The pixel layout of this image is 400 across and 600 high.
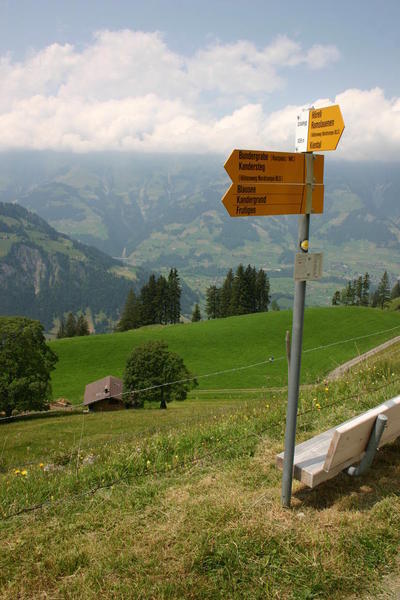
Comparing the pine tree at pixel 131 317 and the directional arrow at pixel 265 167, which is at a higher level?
the directional arrow at pixel 265 167

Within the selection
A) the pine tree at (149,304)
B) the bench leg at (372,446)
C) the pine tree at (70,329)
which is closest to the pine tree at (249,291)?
the pine tree at (149,304)

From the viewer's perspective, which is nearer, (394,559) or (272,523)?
(394,559)

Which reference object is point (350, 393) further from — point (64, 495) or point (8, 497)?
point (8, 497)

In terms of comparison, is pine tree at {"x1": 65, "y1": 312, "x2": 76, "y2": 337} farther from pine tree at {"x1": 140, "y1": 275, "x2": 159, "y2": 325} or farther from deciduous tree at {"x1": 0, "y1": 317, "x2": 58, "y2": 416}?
deciduous tree at {"x1": 0, "y1": 317, "x2": 58, "y2": 416}

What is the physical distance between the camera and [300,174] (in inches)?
179

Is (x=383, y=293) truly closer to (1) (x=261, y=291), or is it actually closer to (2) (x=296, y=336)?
(1) (x=261, y=291)

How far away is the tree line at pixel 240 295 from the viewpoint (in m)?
98.0

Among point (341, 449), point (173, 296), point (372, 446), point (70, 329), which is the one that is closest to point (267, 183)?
point (341, 449)

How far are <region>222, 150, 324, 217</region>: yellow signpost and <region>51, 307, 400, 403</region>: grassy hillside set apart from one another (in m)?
48.7

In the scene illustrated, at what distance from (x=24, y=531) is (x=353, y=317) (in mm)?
81672

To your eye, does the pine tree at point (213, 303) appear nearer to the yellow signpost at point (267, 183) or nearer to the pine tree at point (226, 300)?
the pine tree at point (226, 300)

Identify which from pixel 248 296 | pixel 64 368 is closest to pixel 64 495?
pixel 64 368

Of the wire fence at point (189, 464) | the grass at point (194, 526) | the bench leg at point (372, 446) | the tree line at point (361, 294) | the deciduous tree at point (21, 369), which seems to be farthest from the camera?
the tree line at point (361, 294)

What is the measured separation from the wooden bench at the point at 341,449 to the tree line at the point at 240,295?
90.2 m
